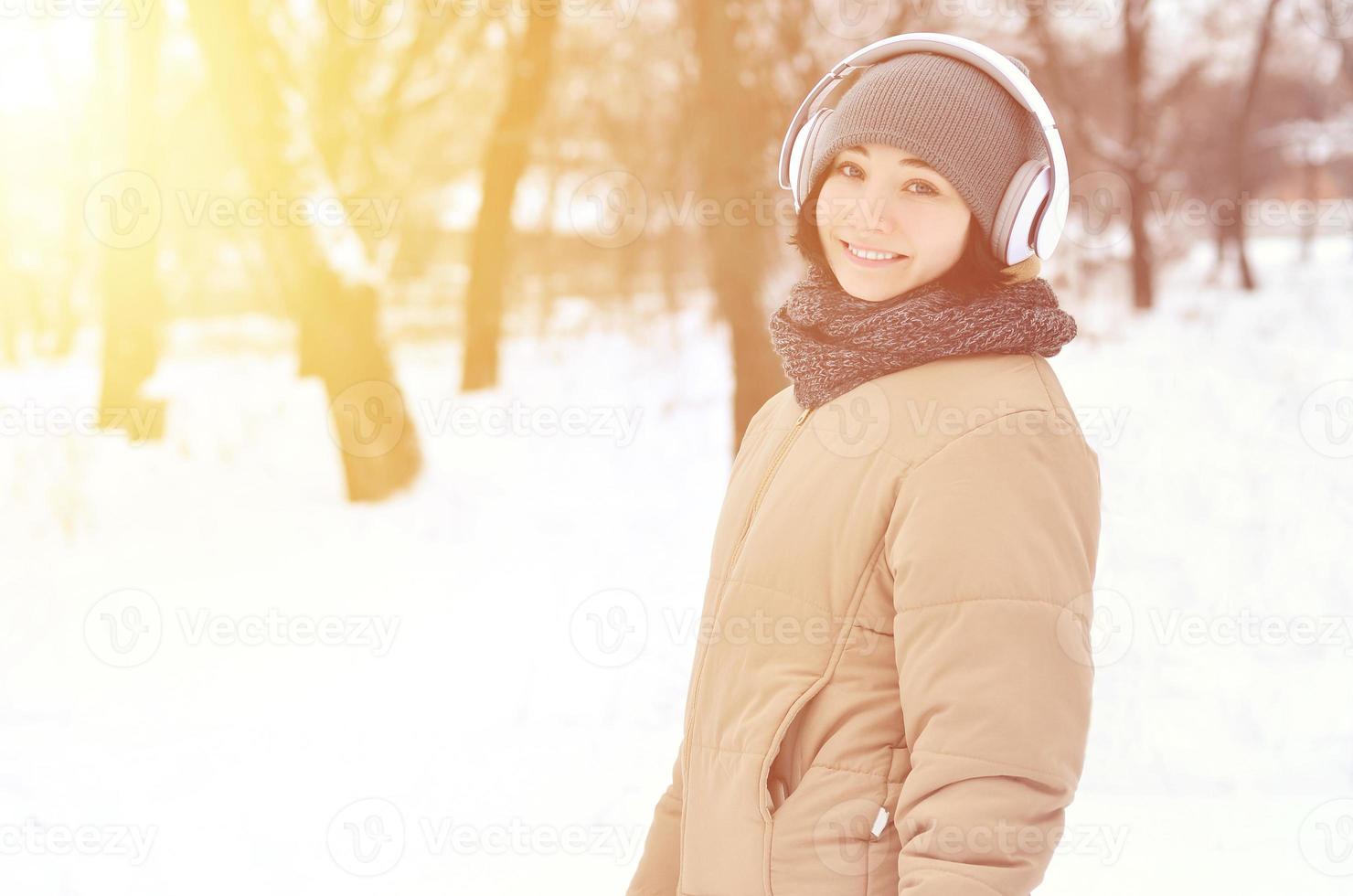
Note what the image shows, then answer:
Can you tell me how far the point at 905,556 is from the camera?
4.03 ft

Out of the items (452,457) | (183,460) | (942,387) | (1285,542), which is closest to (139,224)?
(183,460)

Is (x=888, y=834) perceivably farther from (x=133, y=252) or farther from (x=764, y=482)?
(x=133, y=252)

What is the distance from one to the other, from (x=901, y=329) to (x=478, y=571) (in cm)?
452

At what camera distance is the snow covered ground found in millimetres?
3258

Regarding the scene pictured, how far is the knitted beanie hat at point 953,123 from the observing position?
137 centimetres

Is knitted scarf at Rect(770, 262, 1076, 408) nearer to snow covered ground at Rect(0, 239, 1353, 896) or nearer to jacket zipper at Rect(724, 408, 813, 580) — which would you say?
jacket zipper at Rect(724, 408, 813, 580)

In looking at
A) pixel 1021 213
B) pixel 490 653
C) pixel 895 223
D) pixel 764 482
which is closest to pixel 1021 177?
pixel 1021 213

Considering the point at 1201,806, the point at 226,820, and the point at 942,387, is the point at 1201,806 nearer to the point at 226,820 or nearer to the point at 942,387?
the point at 942,387

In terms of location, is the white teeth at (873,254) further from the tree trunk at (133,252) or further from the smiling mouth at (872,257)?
the tree trunk at (133,252)

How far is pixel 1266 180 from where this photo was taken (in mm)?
32562

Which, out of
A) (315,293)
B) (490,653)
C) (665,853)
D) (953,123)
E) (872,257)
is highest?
(315,293)

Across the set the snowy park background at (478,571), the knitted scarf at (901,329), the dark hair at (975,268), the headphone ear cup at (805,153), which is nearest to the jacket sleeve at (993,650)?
the knitted scarf at (901,329)

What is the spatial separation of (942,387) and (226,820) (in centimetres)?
307

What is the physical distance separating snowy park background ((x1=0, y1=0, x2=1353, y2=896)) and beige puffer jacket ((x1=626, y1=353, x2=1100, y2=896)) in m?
1.90
